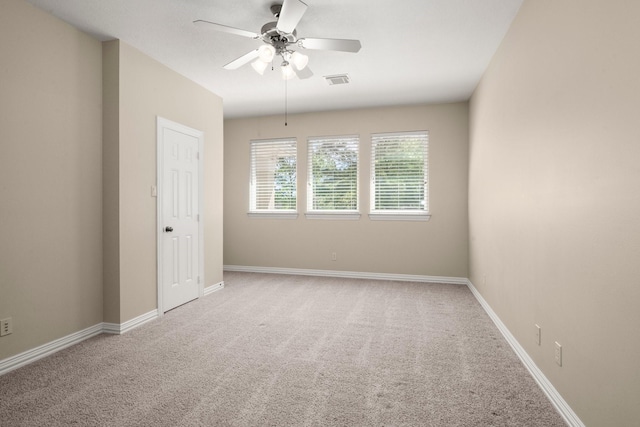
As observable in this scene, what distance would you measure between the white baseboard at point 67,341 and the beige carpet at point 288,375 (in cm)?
9

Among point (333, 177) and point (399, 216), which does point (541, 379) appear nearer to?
point (399, 216)

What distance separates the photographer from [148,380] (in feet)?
8.11

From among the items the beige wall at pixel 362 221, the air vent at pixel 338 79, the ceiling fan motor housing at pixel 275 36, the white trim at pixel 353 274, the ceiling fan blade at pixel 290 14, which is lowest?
the white trim at pixel 353 274

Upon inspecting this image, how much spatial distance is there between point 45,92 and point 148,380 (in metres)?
2.41

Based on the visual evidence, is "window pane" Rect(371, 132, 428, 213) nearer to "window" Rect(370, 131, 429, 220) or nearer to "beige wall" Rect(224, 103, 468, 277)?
"window" Rect(370, 131, 429, 220)

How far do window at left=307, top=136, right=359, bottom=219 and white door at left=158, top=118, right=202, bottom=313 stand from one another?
6.77 feet

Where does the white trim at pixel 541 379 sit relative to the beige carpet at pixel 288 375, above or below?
above

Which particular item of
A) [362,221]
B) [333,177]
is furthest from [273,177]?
[362,221]

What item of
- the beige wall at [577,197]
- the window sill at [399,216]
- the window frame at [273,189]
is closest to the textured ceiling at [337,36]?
the beige wall at [577,197]

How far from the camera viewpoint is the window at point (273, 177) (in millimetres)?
6199

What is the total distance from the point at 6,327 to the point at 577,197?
3.83 metres

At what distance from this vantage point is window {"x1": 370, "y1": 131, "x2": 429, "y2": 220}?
562cm

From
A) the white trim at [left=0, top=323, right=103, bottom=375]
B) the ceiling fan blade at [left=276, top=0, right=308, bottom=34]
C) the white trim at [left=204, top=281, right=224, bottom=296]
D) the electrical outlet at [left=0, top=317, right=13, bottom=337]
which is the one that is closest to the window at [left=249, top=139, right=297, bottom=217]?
the white trim at [left=204, top=281, right=224, bottom=296]

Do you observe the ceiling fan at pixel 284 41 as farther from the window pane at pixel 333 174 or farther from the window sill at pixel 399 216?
the window sill at pixel 399 216
